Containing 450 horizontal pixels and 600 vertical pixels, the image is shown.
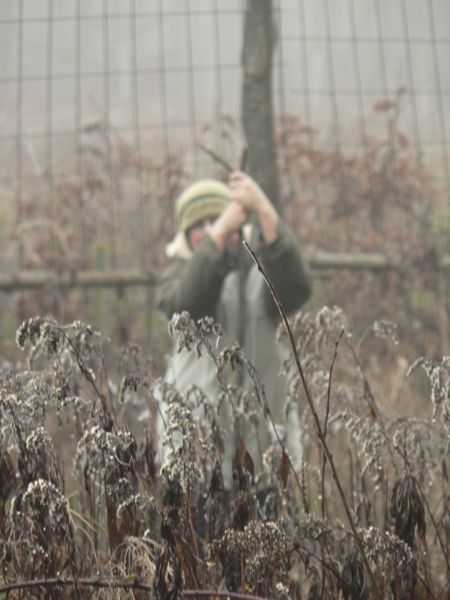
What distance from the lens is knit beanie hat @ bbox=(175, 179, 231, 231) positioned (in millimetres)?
4070

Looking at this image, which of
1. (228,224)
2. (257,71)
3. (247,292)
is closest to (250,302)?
(247,292)

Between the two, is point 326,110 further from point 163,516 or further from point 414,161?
point 163,516

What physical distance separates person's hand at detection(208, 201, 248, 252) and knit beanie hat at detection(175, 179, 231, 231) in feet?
1.63

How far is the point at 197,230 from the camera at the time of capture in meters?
4.11

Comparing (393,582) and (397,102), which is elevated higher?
(397,102)

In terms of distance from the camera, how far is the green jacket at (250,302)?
3.52 metres

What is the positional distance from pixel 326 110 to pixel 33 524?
762 inches

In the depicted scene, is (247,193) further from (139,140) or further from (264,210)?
(139,140)

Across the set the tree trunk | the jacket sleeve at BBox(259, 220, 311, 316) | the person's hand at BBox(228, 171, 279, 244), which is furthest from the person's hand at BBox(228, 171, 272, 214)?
the tree trunk

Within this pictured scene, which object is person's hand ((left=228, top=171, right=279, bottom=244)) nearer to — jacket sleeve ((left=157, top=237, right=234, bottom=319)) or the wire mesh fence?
jacket sleeve ((left=157, top=237, right=234, bottom=319))

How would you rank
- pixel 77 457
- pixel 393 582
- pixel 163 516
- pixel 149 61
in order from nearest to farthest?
pixel 163 516, pixel 393 582, pixel 77 457, pixel 149 61

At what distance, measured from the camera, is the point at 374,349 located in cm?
645

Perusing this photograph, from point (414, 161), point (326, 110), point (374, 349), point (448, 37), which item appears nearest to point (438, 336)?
point (374, 349)

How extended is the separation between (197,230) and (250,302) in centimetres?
55
